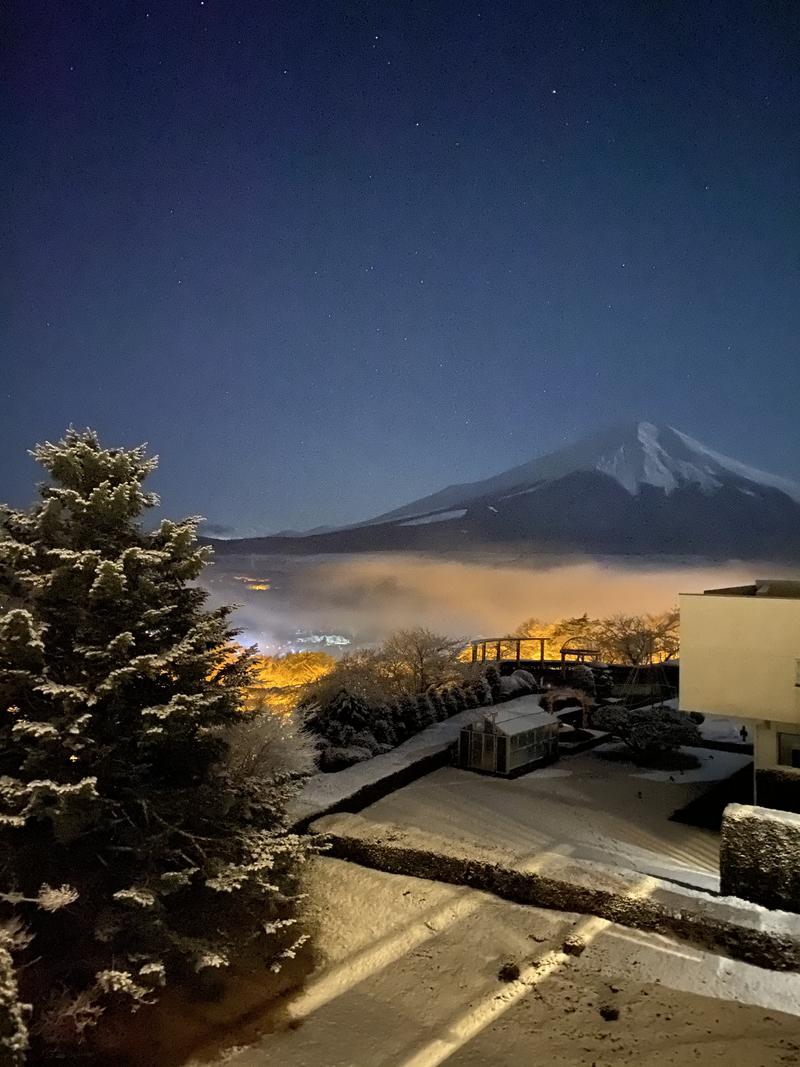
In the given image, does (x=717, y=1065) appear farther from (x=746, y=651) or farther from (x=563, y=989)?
(x=746, y=651)

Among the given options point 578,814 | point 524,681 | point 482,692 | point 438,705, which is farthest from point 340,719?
point 524,681

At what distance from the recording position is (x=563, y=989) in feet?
18.7

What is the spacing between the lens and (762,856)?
22.5ft

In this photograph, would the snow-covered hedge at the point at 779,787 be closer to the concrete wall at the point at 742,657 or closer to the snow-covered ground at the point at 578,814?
the concrete wall at the point at 742,657

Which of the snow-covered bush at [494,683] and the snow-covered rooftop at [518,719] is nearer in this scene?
the snow-covered rooftop at [518,719]

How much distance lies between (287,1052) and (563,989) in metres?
2.34

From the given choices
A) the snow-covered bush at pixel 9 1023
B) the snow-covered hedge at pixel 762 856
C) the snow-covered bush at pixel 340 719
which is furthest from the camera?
the snow-covered bush at pixel 340 719

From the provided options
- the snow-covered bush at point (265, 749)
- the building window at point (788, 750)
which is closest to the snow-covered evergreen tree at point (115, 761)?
the snow-covered bush at point (265, 749)

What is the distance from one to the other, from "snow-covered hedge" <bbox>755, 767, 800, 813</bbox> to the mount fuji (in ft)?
163

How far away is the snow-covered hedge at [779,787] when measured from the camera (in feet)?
32.6

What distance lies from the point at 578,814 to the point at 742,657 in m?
3.51

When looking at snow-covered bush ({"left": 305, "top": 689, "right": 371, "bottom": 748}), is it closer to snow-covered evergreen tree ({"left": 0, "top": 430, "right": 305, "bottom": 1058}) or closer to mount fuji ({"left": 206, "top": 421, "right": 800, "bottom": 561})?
snow-covered evergreen tree ({"left": 0, "top": 430, "right": 305, "bottom": 1058})

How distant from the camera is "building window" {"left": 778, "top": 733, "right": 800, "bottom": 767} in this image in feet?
33.0

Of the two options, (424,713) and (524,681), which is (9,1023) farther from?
(524,681)
